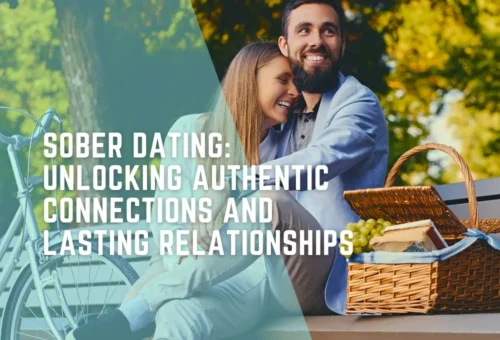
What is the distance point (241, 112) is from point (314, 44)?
0.38 metres

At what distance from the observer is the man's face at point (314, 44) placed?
120 inches

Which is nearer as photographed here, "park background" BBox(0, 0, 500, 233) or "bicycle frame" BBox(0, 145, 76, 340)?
"bicycle frame" BBox(0, 145, 76, 340)

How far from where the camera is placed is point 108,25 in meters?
5.50

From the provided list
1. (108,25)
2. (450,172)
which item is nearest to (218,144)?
(450,172)

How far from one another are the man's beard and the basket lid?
62cm

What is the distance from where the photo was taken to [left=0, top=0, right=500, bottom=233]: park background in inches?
170

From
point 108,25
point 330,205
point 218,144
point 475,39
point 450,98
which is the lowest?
point 330,205

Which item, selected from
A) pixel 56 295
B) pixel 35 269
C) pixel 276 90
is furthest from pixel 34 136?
pixel 276 90

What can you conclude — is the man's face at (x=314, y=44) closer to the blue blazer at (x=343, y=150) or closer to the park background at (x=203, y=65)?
the blue blazer at (x=343, y=150)

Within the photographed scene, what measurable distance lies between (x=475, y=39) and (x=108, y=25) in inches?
95.4

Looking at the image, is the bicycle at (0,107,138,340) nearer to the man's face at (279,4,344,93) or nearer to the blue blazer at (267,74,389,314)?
the blue blazer at (267,74,389,314)

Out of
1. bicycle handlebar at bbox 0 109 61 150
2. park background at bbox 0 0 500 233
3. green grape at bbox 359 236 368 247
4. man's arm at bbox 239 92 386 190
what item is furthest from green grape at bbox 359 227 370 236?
park background at bbox 0 0 500 233

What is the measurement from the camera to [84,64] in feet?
17.6

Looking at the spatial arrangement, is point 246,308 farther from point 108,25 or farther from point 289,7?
point 108,25
